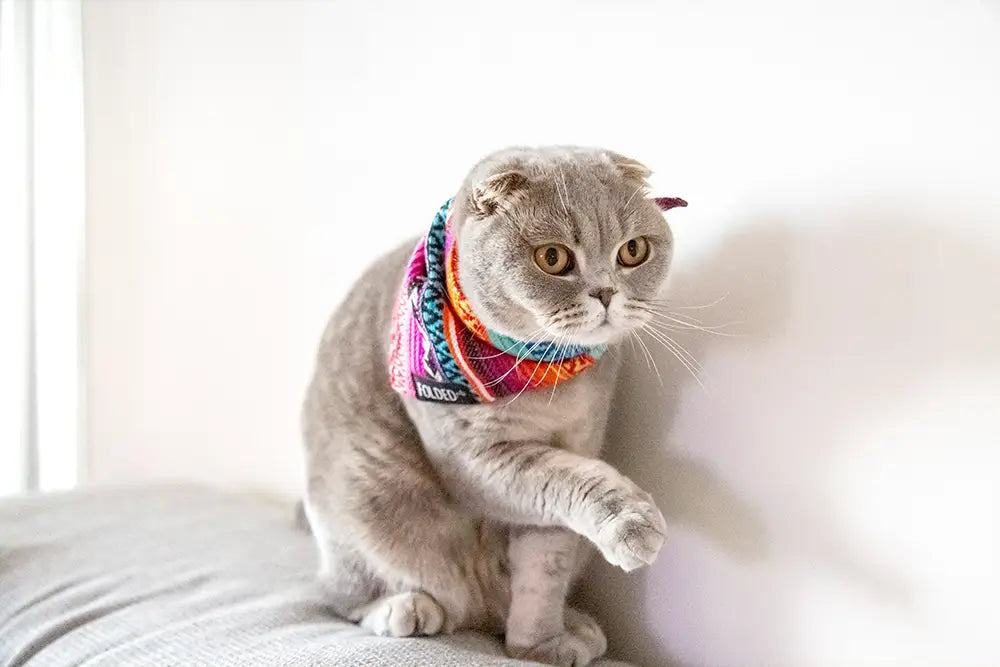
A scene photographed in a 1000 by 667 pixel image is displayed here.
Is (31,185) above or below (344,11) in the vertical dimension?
below

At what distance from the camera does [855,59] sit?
2.99ft

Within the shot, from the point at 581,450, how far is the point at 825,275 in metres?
0.37

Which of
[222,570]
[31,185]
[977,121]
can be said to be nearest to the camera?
[977,121]

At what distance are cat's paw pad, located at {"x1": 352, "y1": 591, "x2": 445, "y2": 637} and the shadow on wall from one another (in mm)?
271

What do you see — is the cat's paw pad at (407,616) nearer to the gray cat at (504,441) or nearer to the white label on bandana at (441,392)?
the gray cat at (504,441)

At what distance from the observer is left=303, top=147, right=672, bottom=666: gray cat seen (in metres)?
0.94


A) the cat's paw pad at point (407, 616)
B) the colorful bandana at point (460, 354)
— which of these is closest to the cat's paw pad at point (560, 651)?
the cat's paw pad at point (407, 616)

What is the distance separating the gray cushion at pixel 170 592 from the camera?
3.45ft

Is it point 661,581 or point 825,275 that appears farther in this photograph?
point 661,581

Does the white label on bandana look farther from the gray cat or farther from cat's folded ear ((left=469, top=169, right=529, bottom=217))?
cat's folded ear ((left=469, top=169, right=529, bottom=217))

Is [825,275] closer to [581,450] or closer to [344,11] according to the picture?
[581,450]

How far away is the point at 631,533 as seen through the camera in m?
0.89

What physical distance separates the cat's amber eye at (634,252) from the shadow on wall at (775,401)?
0.15m

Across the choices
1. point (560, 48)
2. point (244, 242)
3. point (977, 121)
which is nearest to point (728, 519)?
point (977, 121)
